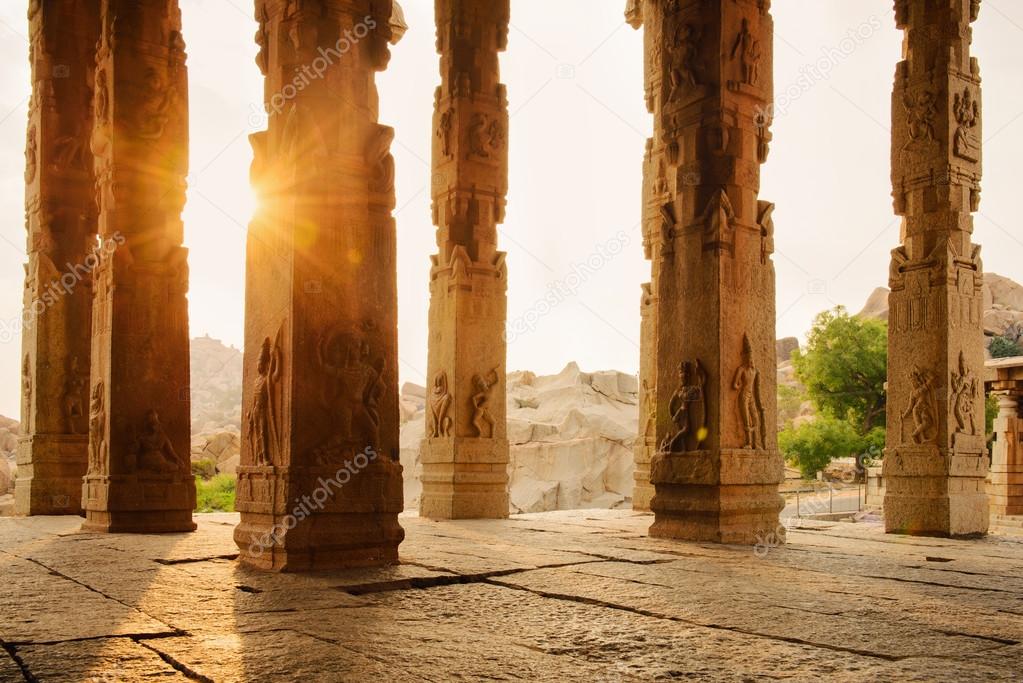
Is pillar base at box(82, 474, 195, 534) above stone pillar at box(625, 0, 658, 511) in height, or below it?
below

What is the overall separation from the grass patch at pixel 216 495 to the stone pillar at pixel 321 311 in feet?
65.6

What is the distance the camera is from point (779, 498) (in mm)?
9398

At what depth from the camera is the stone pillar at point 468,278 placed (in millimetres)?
12609

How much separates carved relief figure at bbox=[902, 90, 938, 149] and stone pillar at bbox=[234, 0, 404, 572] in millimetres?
6843

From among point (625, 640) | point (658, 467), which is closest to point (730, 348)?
point (658, 467)

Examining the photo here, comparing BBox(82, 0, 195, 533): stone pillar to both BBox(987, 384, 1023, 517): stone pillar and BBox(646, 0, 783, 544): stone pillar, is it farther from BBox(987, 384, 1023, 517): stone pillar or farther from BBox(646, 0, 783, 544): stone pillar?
BBox(987, 384, 1023, 517): stone pillar

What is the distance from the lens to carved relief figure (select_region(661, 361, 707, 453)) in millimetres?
9078

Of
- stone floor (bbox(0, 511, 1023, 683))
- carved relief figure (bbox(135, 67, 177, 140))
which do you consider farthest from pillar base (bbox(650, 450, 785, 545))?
carved relief figure (bbox(135, 67, 177, 140))

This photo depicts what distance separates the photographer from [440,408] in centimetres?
1275

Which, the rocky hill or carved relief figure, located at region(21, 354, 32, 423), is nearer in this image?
carved relief figure, located at region(21, 354, 32, 423)

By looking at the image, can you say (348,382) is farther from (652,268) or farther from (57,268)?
(652,268)

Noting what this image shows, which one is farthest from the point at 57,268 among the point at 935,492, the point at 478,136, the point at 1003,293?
the point at 1003,293

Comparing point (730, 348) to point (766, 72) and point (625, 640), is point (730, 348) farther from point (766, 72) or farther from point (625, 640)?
point (625, 640)

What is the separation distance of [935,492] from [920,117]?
168 inches
